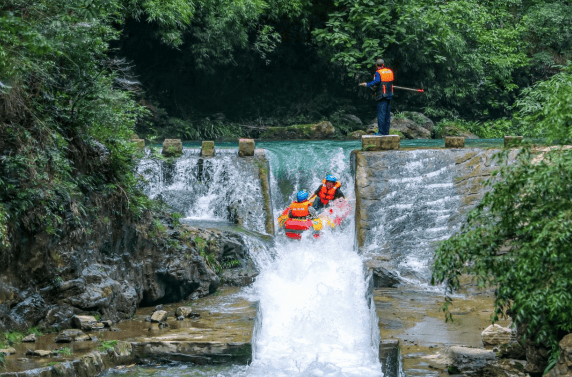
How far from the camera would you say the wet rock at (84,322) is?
8.07 metres

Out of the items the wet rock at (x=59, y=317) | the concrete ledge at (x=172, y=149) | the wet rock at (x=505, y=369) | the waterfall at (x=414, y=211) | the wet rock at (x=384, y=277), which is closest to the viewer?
the wet rock at (x=505, y=369)

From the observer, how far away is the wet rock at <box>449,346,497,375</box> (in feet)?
20.5

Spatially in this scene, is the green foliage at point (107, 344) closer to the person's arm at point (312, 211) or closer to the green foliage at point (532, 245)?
the green foliage at point (532, 245)

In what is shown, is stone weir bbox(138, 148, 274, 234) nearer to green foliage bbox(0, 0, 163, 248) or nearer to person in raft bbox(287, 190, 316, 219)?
person in raft bbox(287, 190, 316, 219)

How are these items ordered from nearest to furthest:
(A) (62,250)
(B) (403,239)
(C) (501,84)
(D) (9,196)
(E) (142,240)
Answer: (D) (9,196) < (A) (62,250) < (E) (142,240) < (B) (403,239) < (C) (501,84)

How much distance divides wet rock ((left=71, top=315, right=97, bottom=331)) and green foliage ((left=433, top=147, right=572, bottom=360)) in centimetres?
448

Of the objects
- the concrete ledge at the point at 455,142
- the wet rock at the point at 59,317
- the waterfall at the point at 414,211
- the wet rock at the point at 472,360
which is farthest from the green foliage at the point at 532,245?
the concrete ledge at the point at 455,142

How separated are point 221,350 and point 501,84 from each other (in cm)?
2458

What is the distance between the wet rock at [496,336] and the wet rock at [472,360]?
43 cm

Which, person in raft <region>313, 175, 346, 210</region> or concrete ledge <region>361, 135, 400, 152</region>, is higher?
concrete ledge <region>361, 135, 400, 152</region>

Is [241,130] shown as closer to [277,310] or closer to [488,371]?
[277,310]

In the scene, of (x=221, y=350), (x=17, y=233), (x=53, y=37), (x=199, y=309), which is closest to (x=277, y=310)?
(x=199, y=309)

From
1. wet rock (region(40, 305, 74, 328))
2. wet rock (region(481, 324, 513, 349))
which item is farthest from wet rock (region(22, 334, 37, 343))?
wet rock (region(481, 324, 513, 349))

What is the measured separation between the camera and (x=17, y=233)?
25.1 feet
